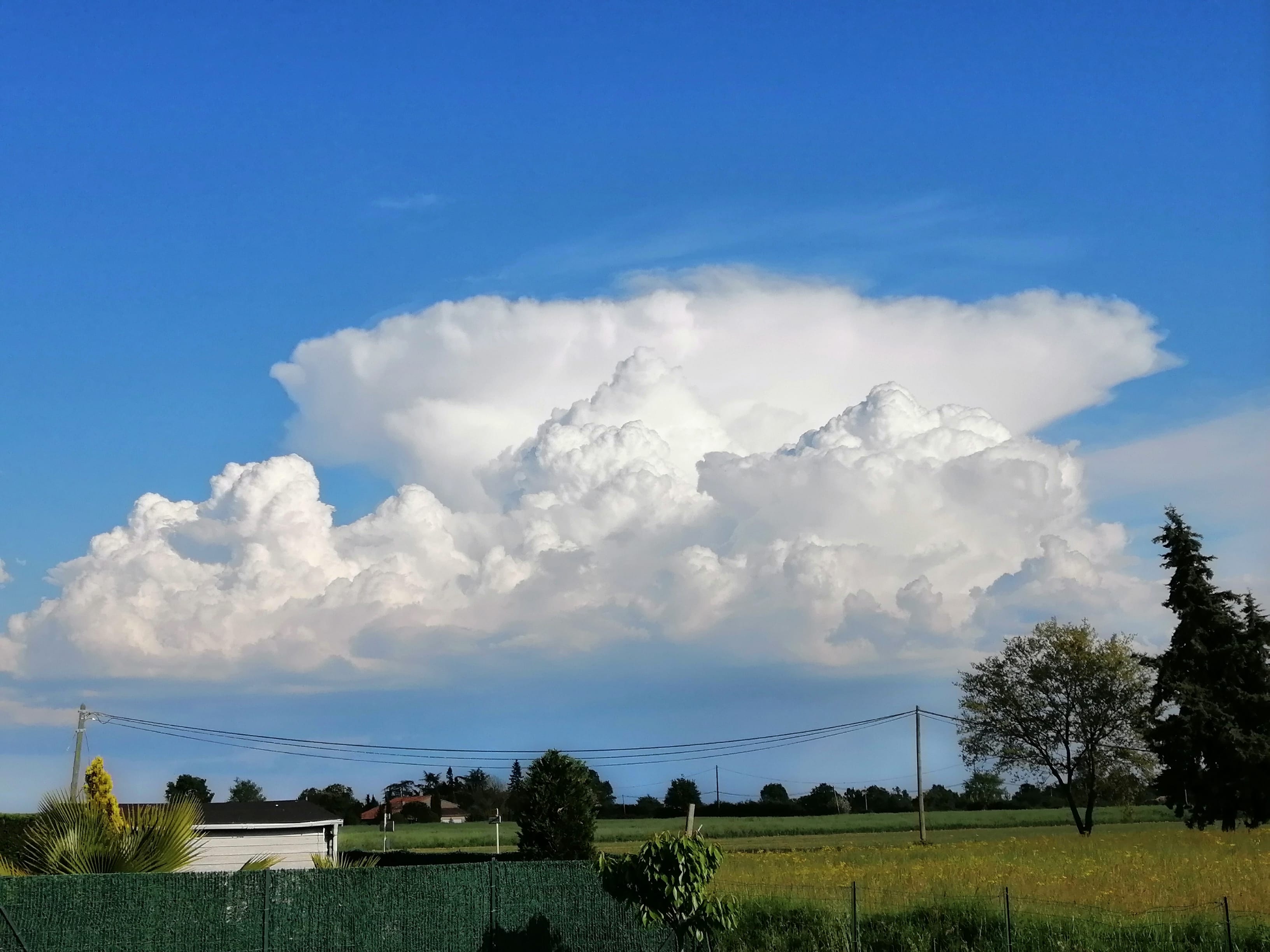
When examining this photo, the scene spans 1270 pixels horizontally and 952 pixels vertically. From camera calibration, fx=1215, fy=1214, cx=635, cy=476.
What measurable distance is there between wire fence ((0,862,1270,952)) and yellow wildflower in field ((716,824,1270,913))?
3.72 ft

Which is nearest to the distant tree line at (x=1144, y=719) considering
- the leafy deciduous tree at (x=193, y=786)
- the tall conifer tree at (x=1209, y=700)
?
the tall conifer tree at (x=1209, y=700)

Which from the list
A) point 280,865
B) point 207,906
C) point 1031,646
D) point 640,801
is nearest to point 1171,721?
point 1031,646

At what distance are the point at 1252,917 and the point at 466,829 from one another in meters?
81.7

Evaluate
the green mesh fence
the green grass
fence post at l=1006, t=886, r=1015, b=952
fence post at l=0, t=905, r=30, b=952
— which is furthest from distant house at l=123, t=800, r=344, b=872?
fence post at l=1006, t=886, r=1015, b=952

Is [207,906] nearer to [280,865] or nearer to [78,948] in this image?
[78,948]

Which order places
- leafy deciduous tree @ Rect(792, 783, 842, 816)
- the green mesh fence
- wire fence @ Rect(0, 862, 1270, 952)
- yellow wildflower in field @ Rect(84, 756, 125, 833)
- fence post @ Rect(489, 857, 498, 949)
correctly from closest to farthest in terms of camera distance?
the green mesh fence
wire fence @ Rect(0, 862, 1270, 952)
fence post @ Rect(489, 857, 498, 949)
yellow wildflower in field @ Rect(84, 756, 125, 833)
leafy deciduous tree @ Rect(792, 783, 842, 816)

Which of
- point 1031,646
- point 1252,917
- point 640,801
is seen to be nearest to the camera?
point 1252,917

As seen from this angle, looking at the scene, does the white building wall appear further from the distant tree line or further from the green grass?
the green grass

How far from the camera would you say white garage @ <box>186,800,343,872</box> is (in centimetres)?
3756

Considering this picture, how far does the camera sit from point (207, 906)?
695 inches

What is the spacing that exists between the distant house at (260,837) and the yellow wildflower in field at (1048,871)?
43.7ft

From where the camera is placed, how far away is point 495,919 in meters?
20.4

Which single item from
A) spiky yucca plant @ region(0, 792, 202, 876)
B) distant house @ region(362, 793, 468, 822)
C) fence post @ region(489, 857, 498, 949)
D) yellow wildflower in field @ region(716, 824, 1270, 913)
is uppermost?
spiky yucca plant @ region(0, 792, 202, 876)

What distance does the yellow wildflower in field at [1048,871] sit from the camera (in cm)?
2308
